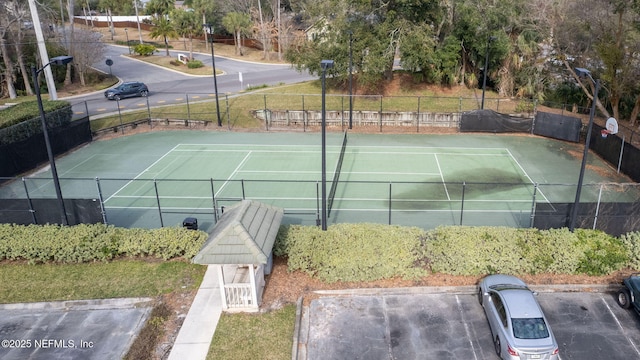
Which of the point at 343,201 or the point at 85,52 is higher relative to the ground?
the point at 85,52

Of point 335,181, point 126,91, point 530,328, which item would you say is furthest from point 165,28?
point 530,328

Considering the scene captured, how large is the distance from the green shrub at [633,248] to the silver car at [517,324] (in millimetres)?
4835

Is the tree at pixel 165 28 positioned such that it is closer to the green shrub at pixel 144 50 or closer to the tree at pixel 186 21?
the tree at pixel 186 21

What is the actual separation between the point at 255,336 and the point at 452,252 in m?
6.75

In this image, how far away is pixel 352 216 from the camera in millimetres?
20000

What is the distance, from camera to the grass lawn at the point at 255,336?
Result: 12.4 m

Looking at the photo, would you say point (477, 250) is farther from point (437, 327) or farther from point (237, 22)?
point (237, 22)

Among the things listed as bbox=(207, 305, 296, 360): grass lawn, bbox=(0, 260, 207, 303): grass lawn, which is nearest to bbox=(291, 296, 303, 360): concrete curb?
bbox=(207, 305, 296, 360): grass lawn

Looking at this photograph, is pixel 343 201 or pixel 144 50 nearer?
pixel 343 201

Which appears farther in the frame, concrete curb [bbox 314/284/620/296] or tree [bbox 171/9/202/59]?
tree [bbox 171/9/202/59]

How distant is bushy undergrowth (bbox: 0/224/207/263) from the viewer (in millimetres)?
16766

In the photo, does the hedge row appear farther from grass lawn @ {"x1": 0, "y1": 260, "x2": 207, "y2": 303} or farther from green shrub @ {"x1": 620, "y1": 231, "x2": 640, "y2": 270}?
green shrub @ {"x1": 620, "y1": 231, "x2": 640, "y2": 270}

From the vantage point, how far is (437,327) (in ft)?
44.3

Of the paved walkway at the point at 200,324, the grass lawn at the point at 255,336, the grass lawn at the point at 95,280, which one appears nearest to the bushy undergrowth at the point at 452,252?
the grass lawn at the point at 255,336
